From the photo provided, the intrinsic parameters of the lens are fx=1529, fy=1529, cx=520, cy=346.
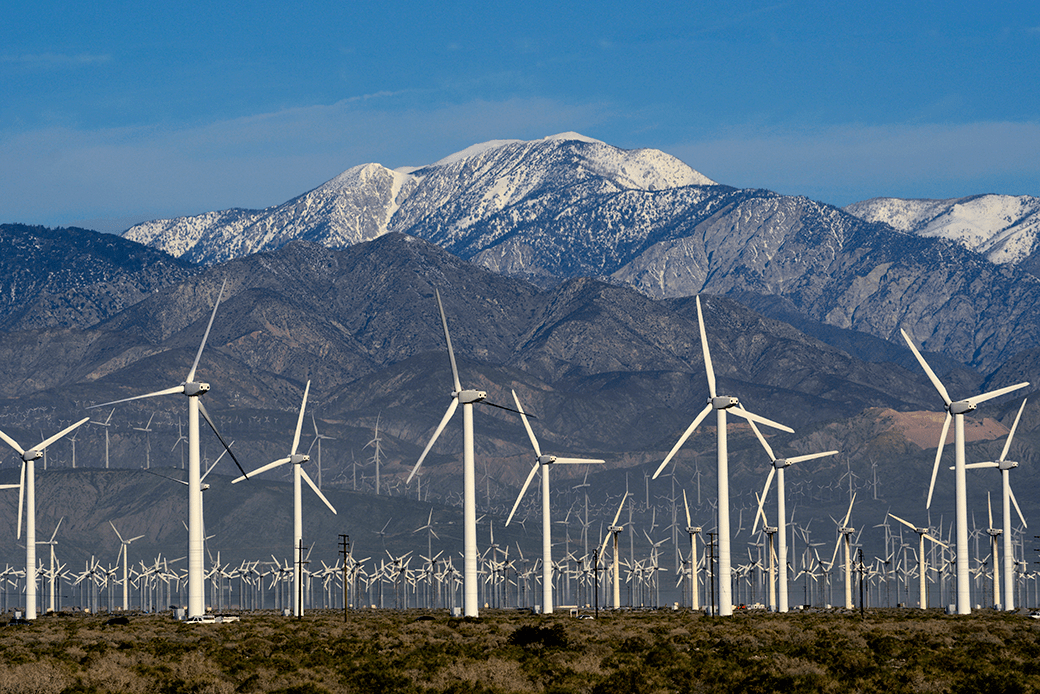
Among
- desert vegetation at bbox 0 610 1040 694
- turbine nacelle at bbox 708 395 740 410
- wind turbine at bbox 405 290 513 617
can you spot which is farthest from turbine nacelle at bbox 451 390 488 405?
desert vegetation at bbox 0 610 1040 694

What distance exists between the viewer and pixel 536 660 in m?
56.9

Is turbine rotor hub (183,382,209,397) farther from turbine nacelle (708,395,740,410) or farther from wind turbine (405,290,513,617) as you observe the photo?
turbine nacelle (708,395,740,410)

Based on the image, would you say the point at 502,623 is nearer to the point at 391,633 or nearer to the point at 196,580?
the point at 391,633

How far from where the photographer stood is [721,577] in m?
92.8

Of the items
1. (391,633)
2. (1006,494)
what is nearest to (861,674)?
(391,633)

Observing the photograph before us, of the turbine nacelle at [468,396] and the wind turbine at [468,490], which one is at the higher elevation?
the turbine nacelle at [468,396]

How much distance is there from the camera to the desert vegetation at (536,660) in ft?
163

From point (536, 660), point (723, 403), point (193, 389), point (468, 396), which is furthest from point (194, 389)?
point (536, 660)

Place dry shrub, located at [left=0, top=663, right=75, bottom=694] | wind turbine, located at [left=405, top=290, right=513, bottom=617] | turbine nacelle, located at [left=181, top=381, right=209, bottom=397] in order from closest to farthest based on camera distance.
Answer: dry shrub, located at [left=0, top=663, right=75, bottom=694], wind turbine, located at [left=405, top=290, right=513, bottom=617], turbine nacelle, located at [left=181, top=381, right=209, bottom=397]

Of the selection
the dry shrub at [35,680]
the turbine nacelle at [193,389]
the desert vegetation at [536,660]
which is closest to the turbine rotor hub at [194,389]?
the turbine nacelle at [193,389]

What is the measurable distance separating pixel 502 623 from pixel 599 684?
29.1 meters

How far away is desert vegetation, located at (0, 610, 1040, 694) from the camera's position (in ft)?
163

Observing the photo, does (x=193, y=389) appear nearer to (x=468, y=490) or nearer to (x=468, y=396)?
(x=468, y=396)

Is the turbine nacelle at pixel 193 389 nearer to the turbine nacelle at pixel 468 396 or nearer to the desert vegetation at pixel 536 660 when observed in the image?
the turbine nacelle at pixel 468 396
